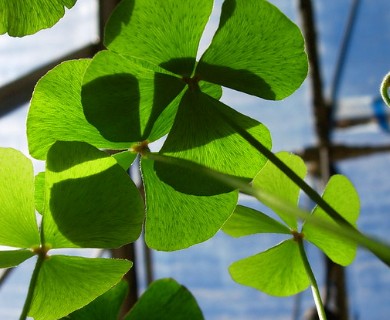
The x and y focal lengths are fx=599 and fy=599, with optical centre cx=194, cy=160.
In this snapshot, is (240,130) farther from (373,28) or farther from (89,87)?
(373,28)

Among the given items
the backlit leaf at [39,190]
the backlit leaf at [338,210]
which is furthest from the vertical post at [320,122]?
the backlit leaf at [39,190]

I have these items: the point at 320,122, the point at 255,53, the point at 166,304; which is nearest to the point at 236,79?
the point at 255,53

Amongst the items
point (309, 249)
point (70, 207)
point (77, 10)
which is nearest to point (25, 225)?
point (70, 207)

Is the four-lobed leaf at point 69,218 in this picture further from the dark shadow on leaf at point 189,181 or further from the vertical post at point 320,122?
the vertical post at point 320,122

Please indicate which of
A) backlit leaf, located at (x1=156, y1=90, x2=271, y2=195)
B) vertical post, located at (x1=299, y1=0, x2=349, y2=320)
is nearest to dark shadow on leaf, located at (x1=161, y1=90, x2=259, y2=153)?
backlit leaf, located at (x1=156, y1=90, x2=271, y2=195)

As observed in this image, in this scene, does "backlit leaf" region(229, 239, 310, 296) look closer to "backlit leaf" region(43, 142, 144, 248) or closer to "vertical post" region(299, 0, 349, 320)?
"backlit leaf" region(43, 142, 144, 248)

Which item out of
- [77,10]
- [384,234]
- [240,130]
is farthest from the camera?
[384,234]

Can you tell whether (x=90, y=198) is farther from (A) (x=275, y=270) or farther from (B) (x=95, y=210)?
(A) (x=275, y=270)
